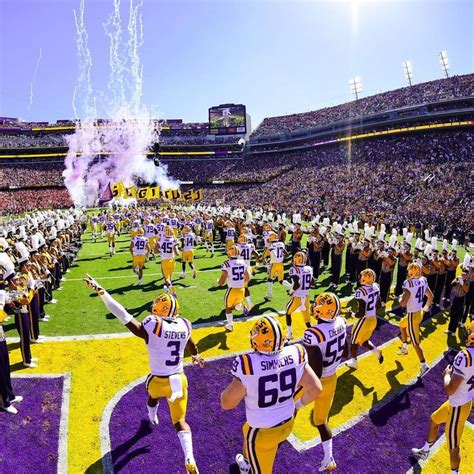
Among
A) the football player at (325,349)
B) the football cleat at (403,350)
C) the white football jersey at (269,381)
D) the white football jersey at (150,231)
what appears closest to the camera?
the white football jersey at (269,381)

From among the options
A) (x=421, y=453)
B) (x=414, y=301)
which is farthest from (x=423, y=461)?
(x=414, y=301)

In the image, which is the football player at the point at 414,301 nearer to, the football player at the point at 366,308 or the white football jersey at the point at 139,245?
the football player at the point at 366,308

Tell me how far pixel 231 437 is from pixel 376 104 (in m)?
55.7

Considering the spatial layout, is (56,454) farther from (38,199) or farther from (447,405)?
(38,199)

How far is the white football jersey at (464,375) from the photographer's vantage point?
4250mm

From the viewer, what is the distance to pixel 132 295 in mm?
12258

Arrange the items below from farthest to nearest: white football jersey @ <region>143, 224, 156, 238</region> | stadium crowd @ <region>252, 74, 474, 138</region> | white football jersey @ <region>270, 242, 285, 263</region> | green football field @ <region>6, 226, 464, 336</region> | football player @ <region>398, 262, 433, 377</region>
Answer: stadium crowd @ <region>252, 74, 474, 138</region>, white football jersey @ <region>143, 224, 156, 238</region>, white football jersey @ <region>270, 242, 285, 263</region>, green football field @ <region>6, 226, 464, 336</region>, football player @ <region>398, 262, 433, 377</region>

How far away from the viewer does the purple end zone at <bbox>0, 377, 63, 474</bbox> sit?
4879 mm

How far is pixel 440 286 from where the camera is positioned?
36.4 feet

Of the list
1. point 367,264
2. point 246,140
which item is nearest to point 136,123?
point 246,140

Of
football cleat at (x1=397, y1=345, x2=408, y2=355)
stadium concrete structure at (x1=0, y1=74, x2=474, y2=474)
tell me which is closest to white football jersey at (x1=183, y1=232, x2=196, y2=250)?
stadium concrete structure at (x1=0, y1=74, x2=474, y2=474)

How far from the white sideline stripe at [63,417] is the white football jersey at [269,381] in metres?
2.93

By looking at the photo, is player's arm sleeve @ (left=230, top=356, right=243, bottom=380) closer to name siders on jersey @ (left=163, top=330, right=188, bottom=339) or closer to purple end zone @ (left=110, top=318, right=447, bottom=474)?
name siders on jersey @ (left=163, top=330, right=188, bottom=339)

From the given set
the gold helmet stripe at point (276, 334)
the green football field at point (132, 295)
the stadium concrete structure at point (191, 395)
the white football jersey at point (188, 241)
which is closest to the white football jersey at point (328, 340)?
the gold helmet stripe at point (276, 334)
